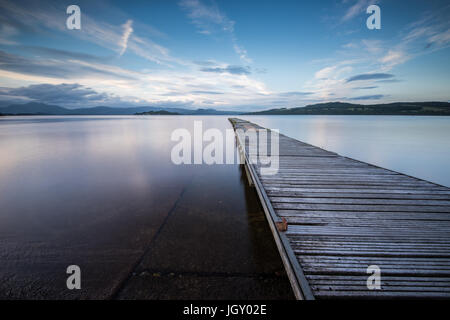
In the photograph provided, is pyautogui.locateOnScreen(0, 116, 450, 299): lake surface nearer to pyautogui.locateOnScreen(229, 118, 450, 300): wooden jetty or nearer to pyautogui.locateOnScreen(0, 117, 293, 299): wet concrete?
pyautogui.locateOnScreen(0, 117, 293, 299): wet concrete

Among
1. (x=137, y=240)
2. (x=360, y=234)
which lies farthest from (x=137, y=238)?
(x=360, y=234)

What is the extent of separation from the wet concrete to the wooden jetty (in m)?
1.22

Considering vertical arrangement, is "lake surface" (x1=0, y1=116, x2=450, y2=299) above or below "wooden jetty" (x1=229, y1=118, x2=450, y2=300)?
below

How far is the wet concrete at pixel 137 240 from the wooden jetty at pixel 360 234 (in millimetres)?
1218

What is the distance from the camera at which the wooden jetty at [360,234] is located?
2320mm

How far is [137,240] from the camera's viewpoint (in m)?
4.94

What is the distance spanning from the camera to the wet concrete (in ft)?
11.6

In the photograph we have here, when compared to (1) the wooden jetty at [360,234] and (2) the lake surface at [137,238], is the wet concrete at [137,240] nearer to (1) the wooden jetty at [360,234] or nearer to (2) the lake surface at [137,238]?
(2) the lake surface at [137,238]

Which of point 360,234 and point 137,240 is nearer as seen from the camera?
point 360,234

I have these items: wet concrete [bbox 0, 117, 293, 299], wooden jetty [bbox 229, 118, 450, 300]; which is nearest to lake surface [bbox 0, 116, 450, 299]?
wet concrete [bbox 0, 117, 293, 299]

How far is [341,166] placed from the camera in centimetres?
721

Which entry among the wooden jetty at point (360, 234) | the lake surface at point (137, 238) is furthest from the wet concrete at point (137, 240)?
the wooden jetty at point (360, 234)

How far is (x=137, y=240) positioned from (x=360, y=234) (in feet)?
16.0

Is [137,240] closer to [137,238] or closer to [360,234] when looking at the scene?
[137,238]
